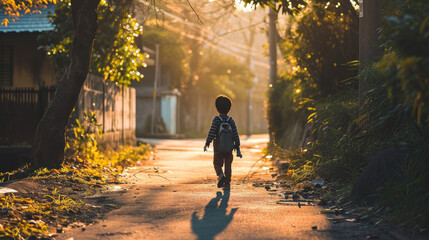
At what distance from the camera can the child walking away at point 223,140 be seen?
9883 millimetres

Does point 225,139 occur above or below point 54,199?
above

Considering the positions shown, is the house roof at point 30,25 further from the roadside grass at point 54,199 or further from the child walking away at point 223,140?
the child walking away at point 223,140

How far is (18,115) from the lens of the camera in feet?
49.9

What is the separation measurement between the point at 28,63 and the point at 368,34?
13.5m

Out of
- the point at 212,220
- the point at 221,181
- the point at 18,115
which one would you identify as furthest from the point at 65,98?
the point at 212,220

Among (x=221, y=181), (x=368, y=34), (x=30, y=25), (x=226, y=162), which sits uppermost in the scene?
(x=30, y=25)

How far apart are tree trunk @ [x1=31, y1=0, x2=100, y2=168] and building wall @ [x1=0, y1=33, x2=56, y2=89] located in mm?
8447

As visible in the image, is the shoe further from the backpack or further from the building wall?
the building wall

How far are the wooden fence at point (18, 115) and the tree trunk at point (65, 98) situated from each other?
353cm

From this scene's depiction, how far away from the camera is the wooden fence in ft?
49.2

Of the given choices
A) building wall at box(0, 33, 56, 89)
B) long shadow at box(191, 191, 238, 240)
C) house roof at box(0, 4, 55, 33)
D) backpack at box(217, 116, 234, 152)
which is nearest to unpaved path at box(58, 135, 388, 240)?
long shadow at box(191, 191, 238, 240)

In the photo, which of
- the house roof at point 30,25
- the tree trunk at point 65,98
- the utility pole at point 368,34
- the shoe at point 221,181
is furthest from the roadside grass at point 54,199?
the house roof at point 30,25

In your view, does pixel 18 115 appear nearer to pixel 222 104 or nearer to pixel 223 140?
pixel 222 104

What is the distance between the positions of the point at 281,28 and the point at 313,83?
34.7ft
